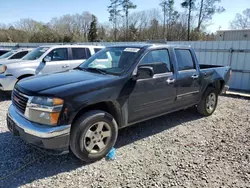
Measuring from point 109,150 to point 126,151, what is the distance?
0.33 m

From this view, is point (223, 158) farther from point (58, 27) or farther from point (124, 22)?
point (58, 27)

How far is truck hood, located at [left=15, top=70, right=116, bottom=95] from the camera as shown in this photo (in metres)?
2.91

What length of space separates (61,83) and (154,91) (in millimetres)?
1614

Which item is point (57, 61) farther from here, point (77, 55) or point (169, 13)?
point (169, 13)

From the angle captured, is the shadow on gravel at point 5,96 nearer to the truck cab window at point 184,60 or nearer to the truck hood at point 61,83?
the truck hood at point 61,83

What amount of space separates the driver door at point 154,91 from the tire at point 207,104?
125 centimetres

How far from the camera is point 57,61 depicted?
23.1 feet

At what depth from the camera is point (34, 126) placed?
9.07 ft

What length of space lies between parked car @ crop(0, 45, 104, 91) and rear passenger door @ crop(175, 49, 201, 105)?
4.16 metres

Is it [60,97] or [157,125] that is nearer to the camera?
[60,97]

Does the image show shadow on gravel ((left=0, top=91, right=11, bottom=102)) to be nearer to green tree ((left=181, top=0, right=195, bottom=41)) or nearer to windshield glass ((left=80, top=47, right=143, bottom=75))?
windshield glass ((left=80, top=47, right=143, bottom=75))

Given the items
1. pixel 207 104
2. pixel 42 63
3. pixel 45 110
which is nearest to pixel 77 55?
pixel 42 63

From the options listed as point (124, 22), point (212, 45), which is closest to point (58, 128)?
point (212, 45)

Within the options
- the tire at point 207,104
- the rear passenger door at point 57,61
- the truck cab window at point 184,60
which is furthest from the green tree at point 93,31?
the truck cab window at point 184,60
